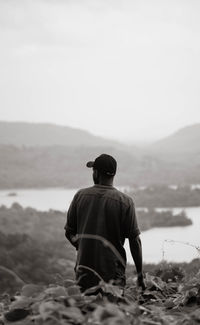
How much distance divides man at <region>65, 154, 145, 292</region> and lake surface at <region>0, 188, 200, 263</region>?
13119 mm

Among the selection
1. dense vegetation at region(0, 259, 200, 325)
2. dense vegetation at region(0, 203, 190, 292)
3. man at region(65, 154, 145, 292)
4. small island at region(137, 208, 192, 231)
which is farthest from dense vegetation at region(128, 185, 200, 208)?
man at region(65, 154, 145, 292)

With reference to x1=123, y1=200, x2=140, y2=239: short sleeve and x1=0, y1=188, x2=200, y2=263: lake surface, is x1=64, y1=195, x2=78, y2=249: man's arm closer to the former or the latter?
x1=123, y1=200, x2=140, y2=239: short sleeve

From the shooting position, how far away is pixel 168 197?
70.4 metres

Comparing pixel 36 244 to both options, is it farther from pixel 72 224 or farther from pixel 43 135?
pixel 43 135

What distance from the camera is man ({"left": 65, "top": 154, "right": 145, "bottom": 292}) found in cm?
426

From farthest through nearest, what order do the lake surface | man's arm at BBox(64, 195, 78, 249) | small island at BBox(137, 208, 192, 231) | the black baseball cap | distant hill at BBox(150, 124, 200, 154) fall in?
distant hill at BBox(150, 124, 200, 154)
small island at BBox(137, 208, 192, 231)
the lake surface
man's arm at BBox(64, 195, 78, 249)
the black baseball cap

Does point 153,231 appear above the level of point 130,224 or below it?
below

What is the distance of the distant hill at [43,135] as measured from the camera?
108 m

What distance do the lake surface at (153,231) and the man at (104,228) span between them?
43.0 ft

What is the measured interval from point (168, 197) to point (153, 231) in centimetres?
2034

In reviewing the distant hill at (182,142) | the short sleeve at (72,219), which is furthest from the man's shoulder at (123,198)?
the distant hill at (182,142)

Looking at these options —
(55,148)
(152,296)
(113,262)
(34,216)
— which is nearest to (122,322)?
(113,262)

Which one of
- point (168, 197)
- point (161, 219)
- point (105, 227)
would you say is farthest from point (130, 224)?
point (168, 197)

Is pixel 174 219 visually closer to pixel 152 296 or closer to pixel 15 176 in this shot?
pixel 15 176
